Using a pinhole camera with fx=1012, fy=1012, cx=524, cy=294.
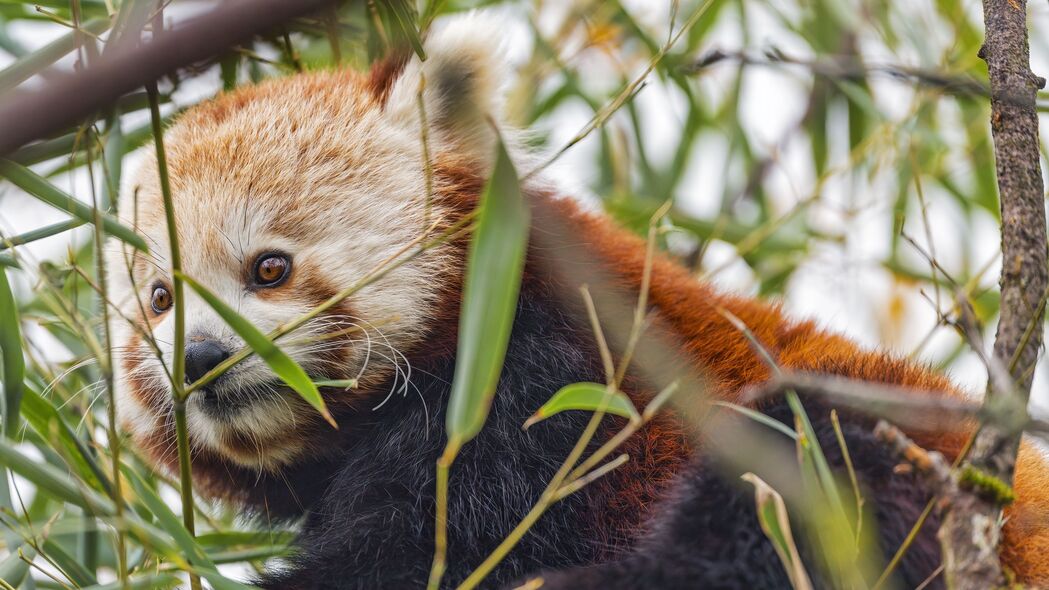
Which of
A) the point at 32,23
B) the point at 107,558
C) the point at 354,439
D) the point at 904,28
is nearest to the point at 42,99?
the point at 354,439

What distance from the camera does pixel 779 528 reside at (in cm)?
200

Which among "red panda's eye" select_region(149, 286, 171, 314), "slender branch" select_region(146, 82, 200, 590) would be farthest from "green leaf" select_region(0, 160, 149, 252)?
"red panda's eye" select_region(149, 286, 171, 314)

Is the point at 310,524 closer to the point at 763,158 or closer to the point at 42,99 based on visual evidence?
the point at 42,99

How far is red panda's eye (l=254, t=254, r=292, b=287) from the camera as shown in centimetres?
288

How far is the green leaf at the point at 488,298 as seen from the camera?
168 centimetres

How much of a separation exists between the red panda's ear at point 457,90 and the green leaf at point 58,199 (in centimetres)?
118

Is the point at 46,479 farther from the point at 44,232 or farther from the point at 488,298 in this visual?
the point at 488,298

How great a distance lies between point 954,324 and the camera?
2.02 m

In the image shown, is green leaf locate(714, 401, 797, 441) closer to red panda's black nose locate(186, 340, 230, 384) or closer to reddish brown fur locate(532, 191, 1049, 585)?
reddish brown fur locate(532, 191, 1049, 585)

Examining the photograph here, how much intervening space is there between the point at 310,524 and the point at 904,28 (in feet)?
10.4

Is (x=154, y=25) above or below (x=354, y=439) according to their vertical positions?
above

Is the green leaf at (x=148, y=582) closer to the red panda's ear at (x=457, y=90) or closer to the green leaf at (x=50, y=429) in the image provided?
the green leaf at (x=50, y=429)

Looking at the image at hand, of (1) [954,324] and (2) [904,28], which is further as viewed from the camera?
(2) [904,28]

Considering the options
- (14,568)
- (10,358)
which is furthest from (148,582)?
(10,358)
